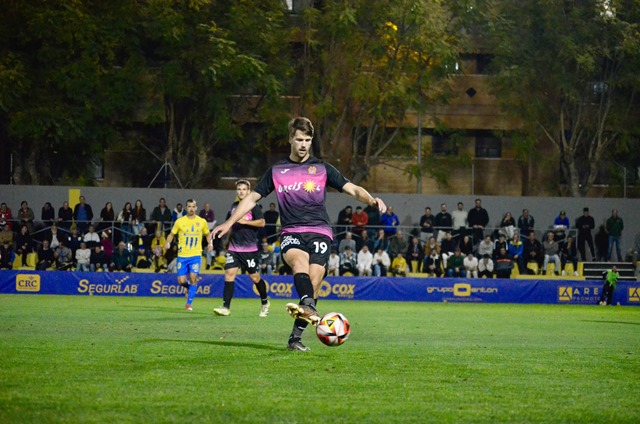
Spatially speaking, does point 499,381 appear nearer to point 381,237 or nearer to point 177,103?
point 381,237

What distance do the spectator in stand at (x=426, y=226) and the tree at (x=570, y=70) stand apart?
A: 32.1 feet

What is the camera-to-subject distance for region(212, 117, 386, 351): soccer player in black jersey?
34.0 ft

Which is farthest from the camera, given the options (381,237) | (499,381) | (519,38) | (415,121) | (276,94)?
(415,121)

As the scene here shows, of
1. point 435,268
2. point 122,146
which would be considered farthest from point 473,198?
point 122,146

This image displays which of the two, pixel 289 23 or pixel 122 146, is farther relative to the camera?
pixel 122 146

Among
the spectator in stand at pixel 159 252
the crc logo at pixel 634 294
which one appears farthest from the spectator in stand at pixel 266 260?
the crc logo at pixel 634 294

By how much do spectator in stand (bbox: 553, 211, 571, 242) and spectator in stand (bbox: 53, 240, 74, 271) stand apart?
57.9ft

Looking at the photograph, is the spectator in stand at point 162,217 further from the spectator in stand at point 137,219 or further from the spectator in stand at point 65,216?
the spectator in stand at point 65,216

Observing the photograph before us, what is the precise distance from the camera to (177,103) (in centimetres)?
4081

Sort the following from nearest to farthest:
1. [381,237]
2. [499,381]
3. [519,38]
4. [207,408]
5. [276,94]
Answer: [207,408]
[499,381]
[381,237]
[276,94]
[519,38]

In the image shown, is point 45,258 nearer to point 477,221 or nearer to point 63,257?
point 63,257

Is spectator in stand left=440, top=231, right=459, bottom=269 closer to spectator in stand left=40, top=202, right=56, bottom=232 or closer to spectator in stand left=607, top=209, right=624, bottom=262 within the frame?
spectator in stand left=607, top=209, right=624, bottom=262

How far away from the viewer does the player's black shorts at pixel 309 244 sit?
1045 centimetres

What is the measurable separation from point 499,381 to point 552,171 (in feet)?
131
